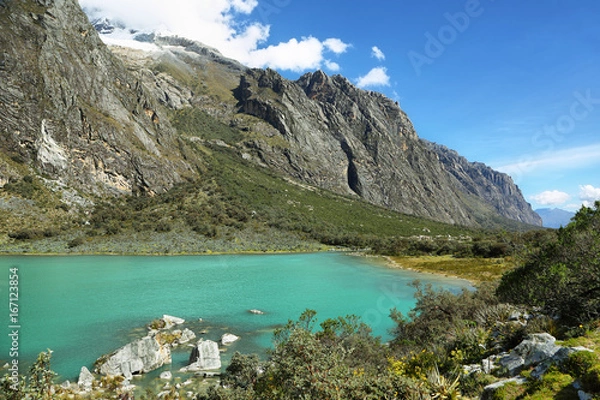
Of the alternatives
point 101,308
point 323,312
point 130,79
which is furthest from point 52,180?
point 323,312

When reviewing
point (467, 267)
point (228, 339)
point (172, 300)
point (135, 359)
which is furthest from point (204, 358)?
point (467, 267)

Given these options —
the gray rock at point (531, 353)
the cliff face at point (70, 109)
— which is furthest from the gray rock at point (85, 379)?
the cliff face at point (70, 109)

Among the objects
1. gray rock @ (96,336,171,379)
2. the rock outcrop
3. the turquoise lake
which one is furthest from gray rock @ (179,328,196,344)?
the rock outcrop

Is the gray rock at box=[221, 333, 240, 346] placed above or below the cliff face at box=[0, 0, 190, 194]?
below

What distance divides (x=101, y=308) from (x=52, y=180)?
101345 millimetres

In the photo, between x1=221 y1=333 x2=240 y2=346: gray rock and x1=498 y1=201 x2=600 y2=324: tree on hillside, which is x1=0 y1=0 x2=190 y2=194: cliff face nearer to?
x1=221 y1=333 x2=240 y2=346: gray rock

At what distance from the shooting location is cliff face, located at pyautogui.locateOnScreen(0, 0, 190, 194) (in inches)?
4473

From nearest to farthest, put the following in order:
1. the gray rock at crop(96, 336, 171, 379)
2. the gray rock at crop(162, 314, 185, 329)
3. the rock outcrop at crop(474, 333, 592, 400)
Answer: the rock outcrop at crop(474, 333, 592, 400) → the gray rock at crop(96, 336, 171, 379) → the gray rock at crop(162, 314, 185, 329)

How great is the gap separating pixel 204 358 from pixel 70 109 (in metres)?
137

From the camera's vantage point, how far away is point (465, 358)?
13234 mm

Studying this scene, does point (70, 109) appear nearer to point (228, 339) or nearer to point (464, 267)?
point (228, 339)

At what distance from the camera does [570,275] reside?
14.6 m

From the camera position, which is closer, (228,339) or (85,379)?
(85,379)

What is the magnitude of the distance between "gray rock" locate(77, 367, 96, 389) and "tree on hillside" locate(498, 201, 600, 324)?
78.3ft
